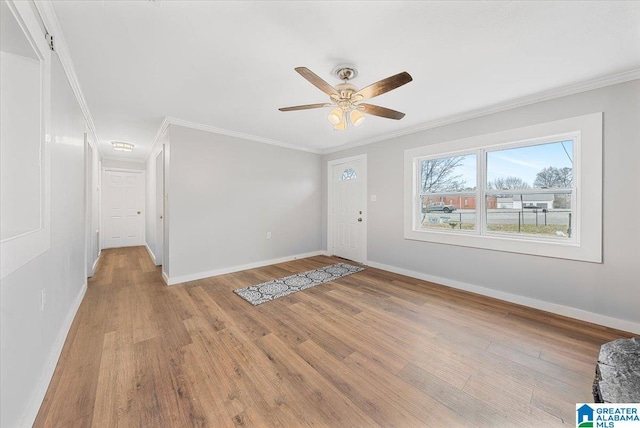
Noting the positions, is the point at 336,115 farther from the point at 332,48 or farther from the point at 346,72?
the point at 332,48

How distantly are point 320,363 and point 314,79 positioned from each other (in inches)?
84.2

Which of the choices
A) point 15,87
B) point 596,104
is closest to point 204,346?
point 15,87

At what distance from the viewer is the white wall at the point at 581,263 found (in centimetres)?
214

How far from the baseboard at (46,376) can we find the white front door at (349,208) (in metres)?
3.99

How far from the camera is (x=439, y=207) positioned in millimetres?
3582

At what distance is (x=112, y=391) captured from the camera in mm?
1464

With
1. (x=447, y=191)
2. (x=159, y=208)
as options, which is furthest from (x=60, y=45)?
(x=447, y=191)

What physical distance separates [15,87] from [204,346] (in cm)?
201

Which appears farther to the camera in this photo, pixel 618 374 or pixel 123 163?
pixel 123 163

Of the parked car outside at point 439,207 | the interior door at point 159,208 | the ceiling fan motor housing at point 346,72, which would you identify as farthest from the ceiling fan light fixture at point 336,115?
the interior door at point 159,208

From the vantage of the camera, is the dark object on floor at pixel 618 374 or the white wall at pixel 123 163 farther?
the white wall at pixel 123 163

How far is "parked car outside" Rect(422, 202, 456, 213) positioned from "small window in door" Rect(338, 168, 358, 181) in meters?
1.56

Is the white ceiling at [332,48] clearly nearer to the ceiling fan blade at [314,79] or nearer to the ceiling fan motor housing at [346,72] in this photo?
the ceiling fan motor housing at [346,72]

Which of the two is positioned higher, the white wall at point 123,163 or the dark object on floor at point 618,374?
the white wall at point 123,163
